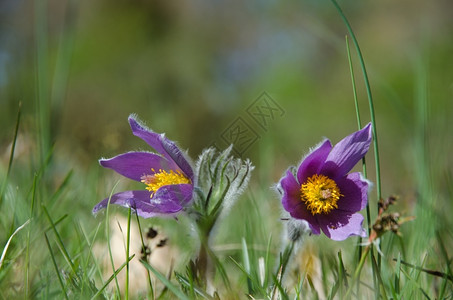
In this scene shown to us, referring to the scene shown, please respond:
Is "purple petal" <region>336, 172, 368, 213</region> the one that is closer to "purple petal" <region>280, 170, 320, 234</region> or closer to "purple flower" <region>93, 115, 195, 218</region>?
"purple petal" <region>280, 170, 320, 234</region>

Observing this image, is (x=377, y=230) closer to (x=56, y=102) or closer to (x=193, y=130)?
(x=56, y=102)

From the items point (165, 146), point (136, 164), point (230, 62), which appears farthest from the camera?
point (230, 62)

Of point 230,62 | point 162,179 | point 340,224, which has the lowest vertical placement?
Answer: point 340,224

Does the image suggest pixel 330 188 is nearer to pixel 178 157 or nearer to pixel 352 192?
pixel 352 192

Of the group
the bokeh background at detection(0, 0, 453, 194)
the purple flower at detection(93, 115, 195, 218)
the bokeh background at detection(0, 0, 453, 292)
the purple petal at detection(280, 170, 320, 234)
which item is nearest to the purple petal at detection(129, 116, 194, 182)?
the purple flower at detection(93, 115, 195, 218)

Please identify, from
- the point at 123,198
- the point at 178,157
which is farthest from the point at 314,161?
the point at 123,198

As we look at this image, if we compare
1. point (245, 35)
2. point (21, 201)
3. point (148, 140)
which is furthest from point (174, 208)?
point (245, 35)

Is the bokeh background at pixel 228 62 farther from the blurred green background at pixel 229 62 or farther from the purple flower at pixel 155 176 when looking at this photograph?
the purple flower at pixel 155 176
